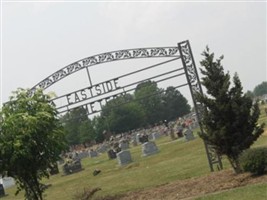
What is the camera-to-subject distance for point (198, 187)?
544 inches

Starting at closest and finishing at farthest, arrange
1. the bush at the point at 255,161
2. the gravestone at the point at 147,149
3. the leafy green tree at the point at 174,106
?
the bush at the point at 255,161, the gravestone at the point at 147,149, the leafy green tree at the point at 174,106

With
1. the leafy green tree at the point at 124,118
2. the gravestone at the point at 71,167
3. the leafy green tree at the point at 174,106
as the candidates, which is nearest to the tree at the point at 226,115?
the gravestone at the point at 71,167

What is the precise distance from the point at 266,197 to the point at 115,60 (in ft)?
34.4

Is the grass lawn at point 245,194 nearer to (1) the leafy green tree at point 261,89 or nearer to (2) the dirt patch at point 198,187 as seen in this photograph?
(2) the dirt patch at point 198,187

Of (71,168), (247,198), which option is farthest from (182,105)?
(247,198)

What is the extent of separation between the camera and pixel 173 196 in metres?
13.5

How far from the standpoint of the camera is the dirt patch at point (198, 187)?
1295cm

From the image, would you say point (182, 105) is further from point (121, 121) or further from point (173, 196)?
point (173, 196)

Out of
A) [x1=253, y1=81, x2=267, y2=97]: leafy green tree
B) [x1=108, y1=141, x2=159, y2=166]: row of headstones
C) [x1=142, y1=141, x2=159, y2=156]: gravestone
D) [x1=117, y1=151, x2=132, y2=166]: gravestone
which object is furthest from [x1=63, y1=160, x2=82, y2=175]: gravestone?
[x1=253, y1=81, x2=267, y2=97]: leafy green tree

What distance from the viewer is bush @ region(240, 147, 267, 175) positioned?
13180 mm

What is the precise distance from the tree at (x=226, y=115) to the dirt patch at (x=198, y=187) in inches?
30.6

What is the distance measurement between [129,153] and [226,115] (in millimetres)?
16374

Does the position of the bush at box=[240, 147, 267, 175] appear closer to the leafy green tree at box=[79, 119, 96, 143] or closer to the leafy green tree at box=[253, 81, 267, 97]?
the leafy green tree at box=[79, 119, 96, 143]

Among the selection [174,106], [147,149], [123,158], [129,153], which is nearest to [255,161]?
[123,158]
